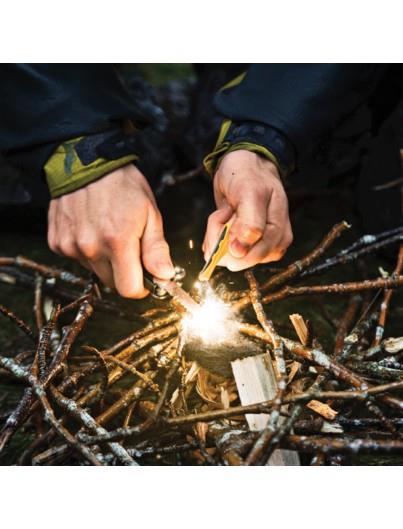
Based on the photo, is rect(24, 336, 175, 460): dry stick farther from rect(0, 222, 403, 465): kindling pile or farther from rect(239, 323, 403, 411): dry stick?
rect(239, 323, 403, 411): dry stick

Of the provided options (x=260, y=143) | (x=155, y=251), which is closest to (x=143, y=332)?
(x=155, y=251)

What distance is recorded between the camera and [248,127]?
162cm

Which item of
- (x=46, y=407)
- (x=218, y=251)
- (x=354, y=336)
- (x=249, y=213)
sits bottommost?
(x=46, y=407)

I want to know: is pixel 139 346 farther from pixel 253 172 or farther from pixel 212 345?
pixel 253 172

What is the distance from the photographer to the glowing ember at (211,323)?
1.22m

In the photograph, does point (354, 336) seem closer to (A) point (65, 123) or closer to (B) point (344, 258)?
(B) point (344, 258)

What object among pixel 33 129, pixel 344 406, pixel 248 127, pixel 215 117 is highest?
pixel 215 117

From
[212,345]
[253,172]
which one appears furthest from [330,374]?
[253,172]

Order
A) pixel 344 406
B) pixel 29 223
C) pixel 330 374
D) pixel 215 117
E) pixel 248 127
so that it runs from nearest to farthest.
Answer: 1. pixel 330 374
2. pixel 344 406
3. pixel 248 127
4. pixel 29 223
5. pixel 215 117

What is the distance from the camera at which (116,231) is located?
1.43 meters

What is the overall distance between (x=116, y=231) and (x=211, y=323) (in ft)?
1.51

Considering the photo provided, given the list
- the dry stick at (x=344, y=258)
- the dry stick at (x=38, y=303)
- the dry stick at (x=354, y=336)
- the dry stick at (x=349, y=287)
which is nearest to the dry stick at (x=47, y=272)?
the dry stick at (x=38, y=303)

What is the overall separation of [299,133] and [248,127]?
0.20m

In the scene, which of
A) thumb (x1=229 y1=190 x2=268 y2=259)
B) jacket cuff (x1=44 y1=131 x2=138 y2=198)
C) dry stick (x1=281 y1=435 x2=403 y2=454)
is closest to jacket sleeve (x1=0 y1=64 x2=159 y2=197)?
jacket cuff (x1=44 y1=131 x2=138 y2=198)
